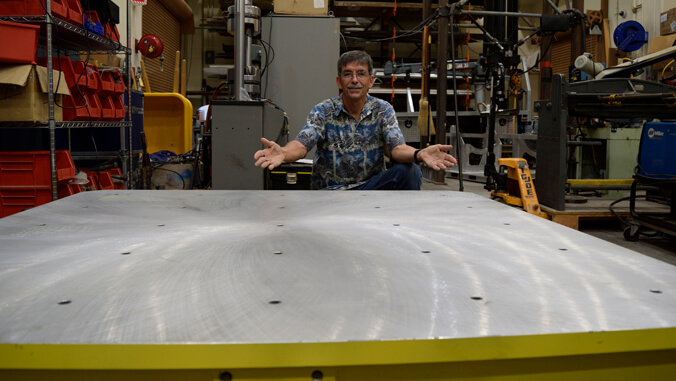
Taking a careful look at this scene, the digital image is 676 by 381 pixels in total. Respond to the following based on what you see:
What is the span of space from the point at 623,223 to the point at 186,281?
11.3 feet

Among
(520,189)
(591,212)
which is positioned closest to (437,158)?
(520,189)

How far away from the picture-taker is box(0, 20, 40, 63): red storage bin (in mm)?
2592

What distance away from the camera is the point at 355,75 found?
2432mm

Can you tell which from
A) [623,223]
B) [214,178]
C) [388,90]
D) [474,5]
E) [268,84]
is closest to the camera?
[214,178]

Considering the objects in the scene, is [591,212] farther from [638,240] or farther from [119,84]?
[119,84]

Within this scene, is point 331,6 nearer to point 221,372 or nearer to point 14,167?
point 14,167

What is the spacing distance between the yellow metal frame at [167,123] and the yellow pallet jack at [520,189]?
10.5ft

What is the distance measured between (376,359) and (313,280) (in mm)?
222

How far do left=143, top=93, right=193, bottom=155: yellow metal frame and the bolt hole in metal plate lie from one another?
4.25 m

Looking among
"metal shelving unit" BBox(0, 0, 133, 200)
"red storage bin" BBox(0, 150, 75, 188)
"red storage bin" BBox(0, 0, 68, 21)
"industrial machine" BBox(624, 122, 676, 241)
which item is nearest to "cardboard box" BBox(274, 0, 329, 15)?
"metal shelving unit" BBox(0, 0, 133, 200)

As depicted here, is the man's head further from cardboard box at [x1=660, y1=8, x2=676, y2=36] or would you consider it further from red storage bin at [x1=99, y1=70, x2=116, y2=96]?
cardboard box at [x1=660, y1=8, x2=676, y2=36]

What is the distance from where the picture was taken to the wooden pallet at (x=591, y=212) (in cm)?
337

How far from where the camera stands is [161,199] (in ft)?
5.32

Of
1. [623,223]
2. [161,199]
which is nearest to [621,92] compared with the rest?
[623,223]
